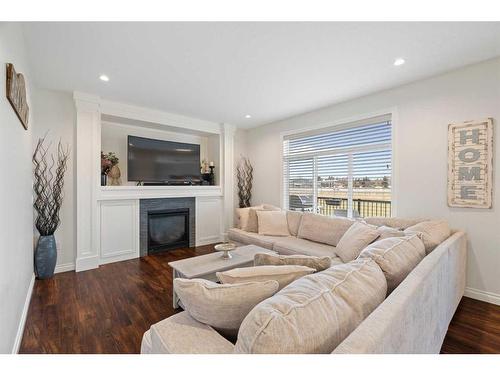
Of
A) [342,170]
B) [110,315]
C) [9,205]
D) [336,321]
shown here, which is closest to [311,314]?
[336,321]

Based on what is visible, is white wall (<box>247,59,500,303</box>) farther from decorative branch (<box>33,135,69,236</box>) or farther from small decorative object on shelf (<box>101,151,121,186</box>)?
decorative branch (<box>33,135,69,236</box>)

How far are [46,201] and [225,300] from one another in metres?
3.20

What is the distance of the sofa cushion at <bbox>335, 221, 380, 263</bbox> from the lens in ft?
7.76

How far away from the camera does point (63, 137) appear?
10.3 feet

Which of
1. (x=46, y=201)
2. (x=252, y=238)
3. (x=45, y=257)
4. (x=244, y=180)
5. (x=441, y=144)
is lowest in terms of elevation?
(x=45, y=257)

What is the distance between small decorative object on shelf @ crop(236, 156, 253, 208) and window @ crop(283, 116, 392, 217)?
89cm

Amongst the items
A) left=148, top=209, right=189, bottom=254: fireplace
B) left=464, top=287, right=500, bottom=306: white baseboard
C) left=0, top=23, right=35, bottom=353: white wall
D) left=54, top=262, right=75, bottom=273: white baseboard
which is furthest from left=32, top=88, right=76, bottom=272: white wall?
left=464, top=287, right=500, bottom=306: white baseboard

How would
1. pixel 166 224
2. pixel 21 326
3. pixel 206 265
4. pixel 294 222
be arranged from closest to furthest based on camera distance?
pixel 21 326 → pixel 206 265 → pixel 294 222 → pixel 166 224

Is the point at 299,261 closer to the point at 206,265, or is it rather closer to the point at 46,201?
the point at 206,265

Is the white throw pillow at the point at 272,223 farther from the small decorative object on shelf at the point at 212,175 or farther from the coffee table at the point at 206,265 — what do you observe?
the small decorative object on shelf at the point at 212,175
